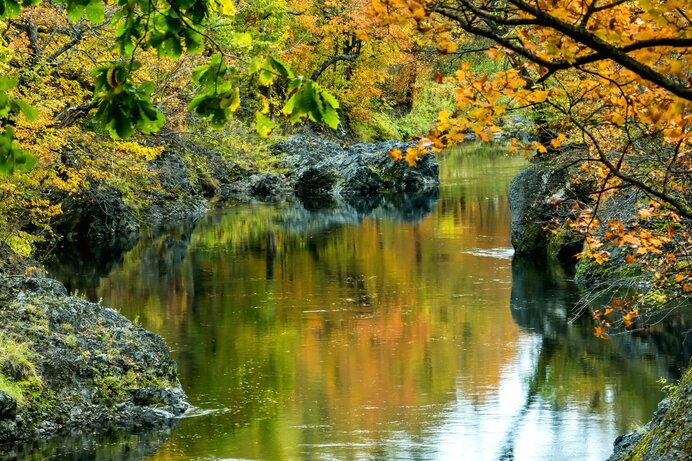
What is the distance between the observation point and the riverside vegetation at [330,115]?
5.63 metres

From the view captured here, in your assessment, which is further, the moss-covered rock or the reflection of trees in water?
the reflection of trees in water

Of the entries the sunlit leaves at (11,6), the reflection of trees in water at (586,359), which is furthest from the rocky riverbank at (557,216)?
the sunlit leaves at (11,6)

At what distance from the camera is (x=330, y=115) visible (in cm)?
535

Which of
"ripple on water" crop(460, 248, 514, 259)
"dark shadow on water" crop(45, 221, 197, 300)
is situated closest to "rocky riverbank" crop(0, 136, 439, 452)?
"dark shadow on water" crop(45, 221, 197, 300)

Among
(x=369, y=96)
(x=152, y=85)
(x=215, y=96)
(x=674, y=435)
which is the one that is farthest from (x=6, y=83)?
(x=369, y=96)

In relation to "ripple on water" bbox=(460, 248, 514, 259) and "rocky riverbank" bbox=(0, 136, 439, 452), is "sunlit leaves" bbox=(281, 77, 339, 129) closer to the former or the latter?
"rocky riverbank" bbox=(0, 136, 439, 452)

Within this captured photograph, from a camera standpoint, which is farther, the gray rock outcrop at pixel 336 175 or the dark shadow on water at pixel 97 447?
the gray rock outcrop at pixel 336 175

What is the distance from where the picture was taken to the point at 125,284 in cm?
2684

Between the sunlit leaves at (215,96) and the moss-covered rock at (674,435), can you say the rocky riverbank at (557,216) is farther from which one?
the sunlit leaves at (215,96)

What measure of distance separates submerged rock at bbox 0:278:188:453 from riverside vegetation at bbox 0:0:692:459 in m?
0.07

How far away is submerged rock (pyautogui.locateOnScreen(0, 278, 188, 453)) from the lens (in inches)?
569

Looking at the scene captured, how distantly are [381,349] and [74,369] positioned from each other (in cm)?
649

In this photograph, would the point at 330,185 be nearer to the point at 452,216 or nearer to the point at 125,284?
the point at 452,216

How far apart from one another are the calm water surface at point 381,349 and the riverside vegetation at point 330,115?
1203 mm
